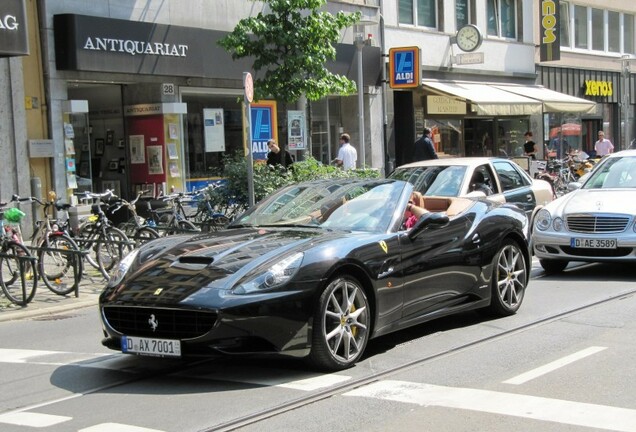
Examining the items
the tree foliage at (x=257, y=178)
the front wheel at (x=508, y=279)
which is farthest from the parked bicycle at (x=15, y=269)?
the front wheel at (x=508, y=279)

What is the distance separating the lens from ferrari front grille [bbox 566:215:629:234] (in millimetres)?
10961

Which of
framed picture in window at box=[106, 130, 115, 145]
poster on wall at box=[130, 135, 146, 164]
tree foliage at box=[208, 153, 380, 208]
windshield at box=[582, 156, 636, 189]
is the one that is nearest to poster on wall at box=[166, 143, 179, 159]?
poster on wall at box=[130, 135, 146, 164]

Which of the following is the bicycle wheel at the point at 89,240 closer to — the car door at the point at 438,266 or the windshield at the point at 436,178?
the windshield at the point at 436,178

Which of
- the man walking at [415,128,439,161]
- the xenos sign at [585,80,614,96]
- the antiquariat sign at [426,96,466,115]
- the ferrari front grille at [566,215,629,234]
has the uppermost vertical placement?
the xenos sign at [585,80,614,96]

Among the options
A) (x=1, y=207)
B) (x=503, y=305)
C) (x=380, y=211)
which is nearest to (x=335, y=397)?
(x=380, y=211)

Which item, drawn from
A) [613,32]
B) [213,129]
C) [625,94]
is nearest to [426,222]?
[213,129]

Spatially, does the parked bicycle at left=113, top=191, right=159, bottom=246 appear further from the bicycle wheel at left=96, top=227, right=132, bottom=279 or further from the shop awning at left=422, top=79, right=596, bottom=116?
the shop awning at left=422, top=79, right=596, bottom=116

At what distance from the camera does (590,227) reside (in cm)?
1114

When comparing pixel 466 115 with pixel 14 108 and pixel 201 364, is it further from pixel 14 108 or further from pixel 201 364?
pixel 201 364

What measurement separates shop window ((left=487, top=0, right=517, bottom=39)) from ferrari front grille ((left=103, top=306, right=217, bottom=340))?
25965 millimetres

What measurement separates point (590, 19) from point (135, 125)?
75.6 feet

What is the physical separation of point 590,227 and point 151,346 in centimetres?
684

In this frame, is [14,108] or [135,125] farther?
[135,125]

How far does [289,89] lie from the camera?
54.0ft
